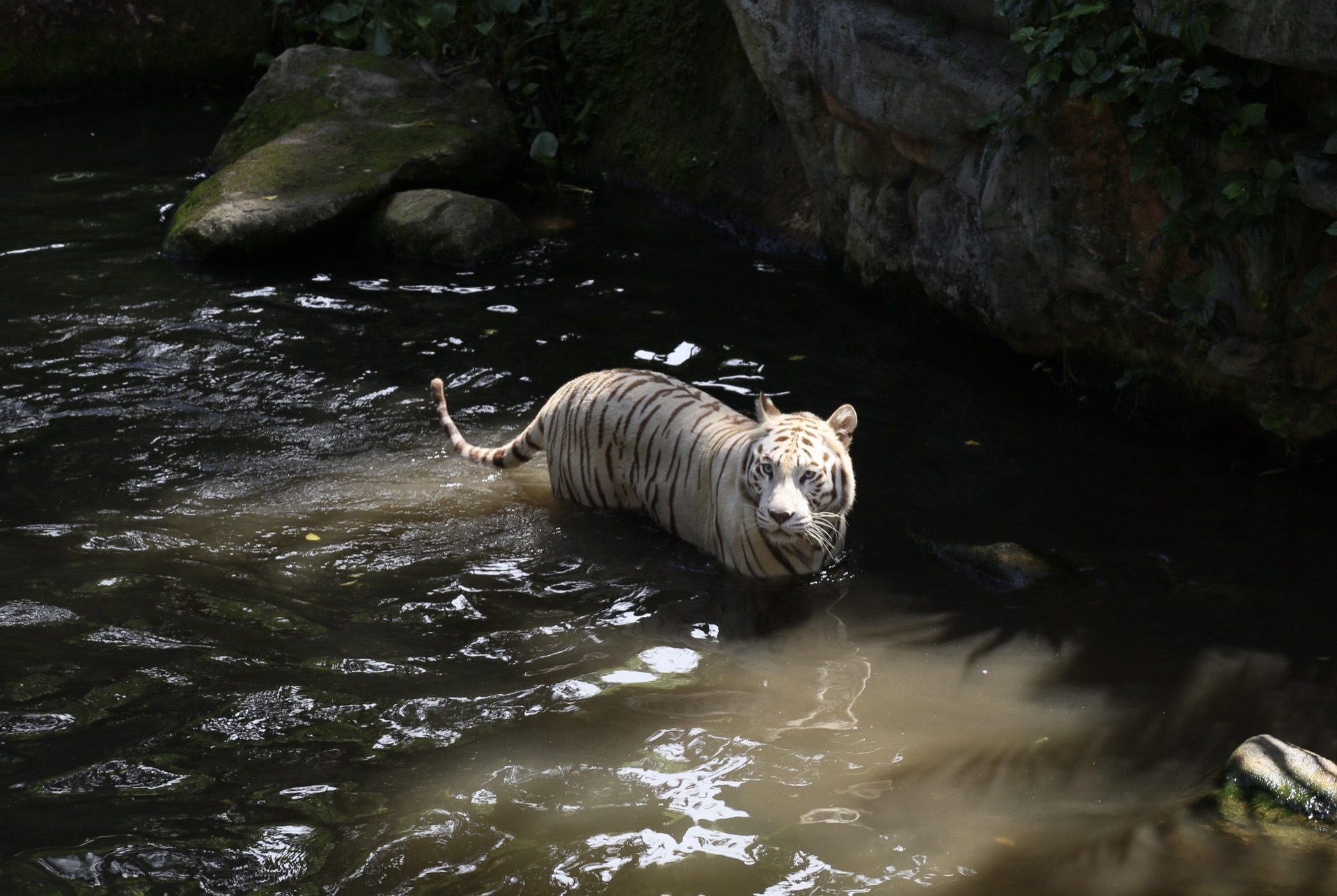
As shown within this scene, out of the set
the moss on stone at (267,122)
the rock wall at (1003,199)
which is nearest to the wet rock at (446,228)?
the moss on stone at (267,122)

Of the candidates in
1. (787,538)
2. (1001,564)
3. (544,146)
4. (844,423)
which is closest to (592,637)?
(787,538)

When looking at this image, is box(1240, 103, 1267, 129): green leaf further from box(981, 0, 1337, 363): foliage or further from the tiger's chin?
the tiger's chin

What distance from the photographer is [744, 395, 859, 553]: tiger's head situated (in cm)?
429

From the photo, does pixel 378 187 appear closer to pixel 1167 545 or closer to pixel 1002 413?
pixel 1002 413

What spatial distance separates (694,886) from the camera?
9.77 ft

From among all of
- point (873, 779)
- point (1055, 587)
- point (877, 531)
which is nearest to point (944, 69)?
point (877, 531)

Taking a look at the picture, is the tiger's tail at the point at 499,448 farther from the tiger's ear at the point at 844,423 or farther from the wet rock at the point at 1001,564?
the wet rock at the point at 1001,564

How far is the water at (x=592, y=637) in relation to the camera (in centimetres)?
309

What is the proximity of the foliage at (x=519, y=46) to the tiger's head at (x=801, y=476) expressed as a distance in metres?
5.97

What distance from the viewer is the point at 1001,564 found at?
4.53 m

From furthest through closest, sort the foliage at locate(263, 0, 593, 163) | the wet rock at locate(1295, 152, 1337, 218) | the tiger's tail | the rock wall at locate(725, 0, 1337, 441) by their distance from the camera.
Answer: the foliage at locate(263, 0, 593, 163)
the tiger's tail
the rock wall at locate(725, 0, 1337, 441)
the wet rock at locate(1295, 152, 1337, 218)

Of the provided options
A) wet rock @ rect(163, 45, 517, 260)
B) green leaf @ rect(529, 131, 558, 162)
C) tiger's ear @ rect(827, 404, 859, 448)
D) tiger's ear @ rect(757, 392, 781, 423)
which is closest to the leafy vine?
tiger's ear @ rect(827, 404, 859, 448)

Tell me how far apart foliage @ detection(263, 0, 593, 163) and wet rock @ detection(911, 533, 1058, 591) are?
20.6 ft

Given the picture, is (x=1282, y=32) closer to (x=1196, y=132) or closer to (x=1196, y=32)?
(x=1196, y=32)
